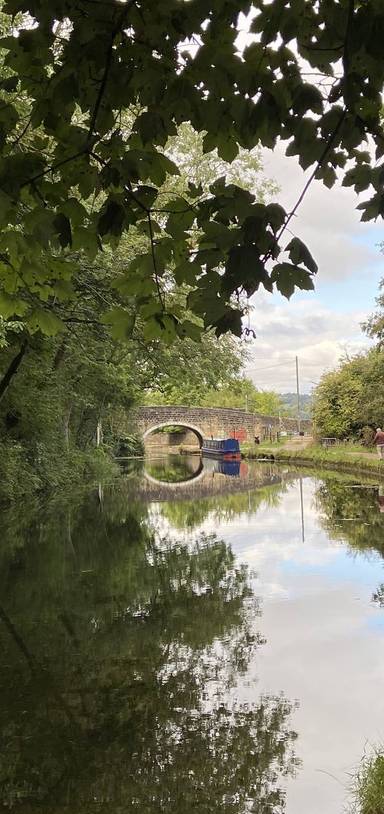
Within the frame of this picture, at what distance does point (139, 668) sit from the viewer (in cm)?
643

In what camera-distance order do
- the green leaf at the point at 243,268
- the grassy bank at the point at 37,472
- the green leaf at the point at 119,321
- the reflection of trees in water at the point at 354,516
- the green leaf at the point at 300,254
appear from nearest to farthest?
1. the green leaf at the point at 243,268
2. the green leaf at the point at 300,254
3. the green leaf at the point at 119,321
4. the reflection of trees in water at the point at 354,516
5. the grassy bank at the point at 37,472

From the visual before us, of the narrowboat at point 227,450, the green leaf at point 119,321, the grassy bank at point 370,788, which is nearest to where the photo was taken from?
the green leaf at point 119,321

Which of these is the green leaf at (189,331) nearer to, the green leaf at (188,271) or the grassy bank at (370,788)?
the green leaf at (188,271)

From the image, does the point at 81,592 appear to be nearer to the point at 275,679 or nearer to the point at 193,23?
the point at 275,679

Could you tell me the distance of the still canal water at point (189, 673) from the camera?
4.56 m

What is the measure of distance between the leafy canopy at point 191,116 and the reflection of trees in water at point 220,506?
45.8ft

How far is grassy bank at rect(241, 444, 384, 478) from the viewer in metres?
27.2

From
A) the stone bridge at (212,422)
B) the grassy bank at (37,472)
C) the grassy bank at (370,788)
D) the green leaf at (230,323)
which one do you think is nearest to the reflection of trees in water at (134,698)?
the grassy bank at (370,788)

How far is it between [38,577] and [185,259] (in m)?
8.50

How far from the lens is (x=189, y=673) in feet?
20.6

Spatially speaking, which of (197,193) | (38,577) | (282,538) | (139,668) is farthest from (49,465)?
(197,193)

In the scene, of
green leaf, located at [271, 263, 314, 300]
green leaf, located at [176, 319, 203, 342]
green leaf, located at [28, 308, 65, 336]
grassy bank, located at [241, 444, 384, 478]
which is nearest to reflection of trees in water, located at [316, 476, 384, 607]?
grassy bank, located at [241, 444, 384, 478]

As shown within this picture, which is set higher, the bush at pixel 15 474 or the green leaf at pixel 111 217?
the green leaf at pixel 111 217

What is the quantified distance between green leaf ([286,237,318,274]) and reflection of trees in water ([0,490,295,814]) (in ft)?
11.2
